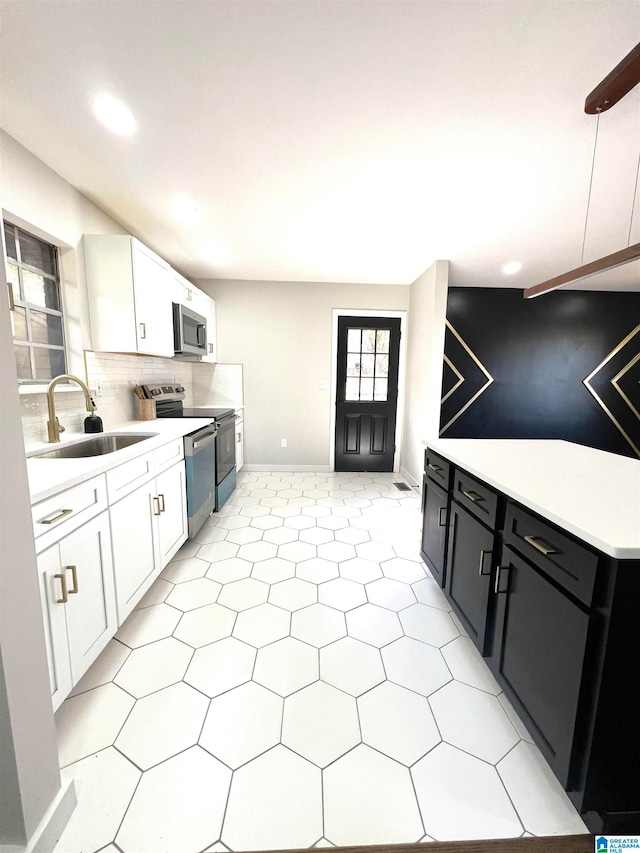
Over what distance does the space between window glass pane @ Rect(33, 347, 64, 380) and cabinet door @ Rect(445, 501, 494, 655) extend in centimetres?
244

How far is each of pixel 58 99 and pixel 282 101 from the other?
0.94m

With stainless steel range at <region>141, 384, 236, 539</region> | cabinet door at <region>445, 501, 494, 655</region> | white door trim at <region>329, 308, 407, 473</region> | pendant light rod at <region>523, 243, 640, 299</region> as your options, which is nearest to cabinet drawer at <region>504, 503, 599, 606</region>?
cabinet door at <region>445, 501, 494, 655</region>

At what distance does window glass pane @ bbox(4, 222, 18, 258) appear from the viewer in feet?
5.72

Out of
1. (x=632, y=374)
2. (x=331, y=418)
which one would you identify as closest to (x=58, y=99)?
(x=331, y=418)

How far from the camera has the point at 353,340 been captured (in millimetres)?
4234

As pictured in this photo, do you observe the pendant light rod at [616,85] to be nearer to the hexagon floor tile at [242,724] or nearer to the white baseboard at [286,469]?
the hexagon floor tile at [242,724]

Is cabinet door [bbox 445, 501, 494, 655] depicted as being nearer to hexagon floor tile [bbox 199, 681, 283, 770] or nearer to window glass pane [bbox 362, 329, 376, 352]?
hexagon floor tile [bbox 199, 681, 283, 770]

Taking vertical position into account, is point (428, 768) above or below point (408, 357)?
below

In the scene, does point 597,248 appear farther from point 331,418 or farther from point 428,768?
point 428,768

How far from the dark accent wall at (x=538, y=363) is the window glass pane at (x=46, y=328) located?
13.5ft

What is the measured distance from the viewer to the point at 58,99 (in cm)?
141

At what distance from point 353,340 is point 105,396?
2.81 meters

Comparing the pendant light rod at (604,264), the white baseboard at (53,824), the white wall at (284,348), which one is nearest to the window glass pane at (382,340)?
the white wall at (284,348)

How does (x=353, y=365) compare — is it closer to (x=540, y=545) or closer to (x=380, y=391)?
(x=380, y=391)
